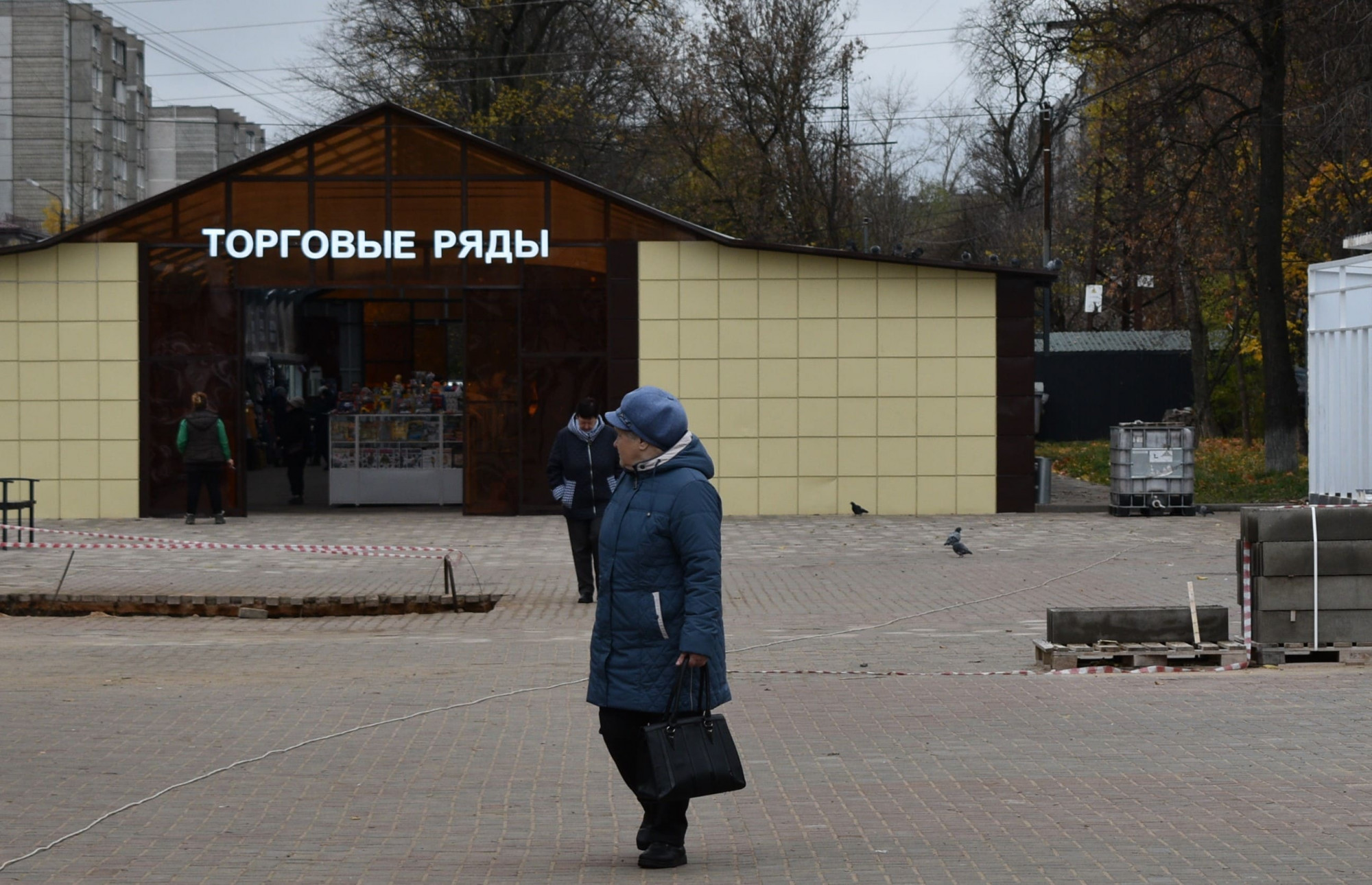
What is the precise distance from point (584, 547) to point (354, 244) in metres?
10.4

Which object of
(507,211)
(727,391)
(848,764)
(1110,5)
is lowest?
(848,764)

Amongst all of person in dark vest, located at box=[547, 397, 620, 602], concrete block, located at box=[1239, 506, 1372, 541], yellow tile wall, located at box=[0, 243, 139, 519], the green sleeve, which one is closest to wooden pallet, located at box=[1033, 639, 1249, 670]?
concrete block, located at box=[1239, 506, 1372, 541]

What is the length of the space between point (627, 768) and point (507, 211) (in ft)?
59.5

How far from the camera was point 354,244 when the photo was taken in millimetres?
23141

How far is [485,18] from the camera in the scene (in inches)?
1543

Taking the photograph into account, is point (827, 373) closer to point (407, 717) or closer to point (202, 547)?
point (202, 547)

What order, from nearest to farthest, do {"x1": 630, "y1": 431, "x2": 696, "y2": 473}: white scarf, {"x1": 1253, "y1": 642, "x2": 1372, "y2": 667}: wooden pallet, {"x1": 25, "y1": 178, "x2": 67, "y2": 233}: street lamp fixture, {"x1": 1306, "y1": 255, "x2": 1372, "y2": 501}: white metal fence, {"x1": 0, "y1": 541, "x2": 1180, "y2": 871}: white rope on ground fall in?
{"x1": 630, "y1": 431, "x2": 696, "y2": 473}: white scarf, {"x1": 0, "y1": 541, "x2": 1180, "y2": 871}: white rope on ground, {"x1": 1253, "y1": 642, "x2": 1372, "y2": 667}: wooden pallet, {"x1": 1306, "y1": 255, "x2": 1372, "y2": 501}: white metal fence, {"x1": 25, "y1": 178, "x2": 67, "y2": 233}: street lamp fixture

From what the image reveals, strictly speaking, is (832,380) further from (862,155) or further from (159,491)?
(862,155)

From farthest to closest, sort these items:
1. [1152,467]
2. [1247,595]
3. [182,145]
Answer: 1. [182,145]
2. [1152,467]
3. [1247,595]

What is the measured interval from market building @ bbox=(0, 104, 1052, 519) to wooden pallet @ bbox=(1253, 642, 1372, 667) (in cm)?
1322

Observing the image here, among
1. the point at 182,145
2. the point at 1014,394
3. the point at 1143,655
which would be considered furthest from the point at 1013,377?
the point at 182,145

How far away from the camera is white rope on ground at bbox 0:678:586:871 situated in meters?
6.14

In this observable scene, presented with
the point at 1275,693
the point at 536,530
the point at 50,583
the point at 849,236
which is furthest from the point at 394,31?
the point at 1275,693

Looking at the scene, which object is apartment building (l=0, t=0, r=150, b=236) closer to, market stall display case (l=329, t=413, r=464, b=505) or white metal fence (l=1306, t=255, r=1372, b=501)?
market stall display case (l=329, t=413, r=464, b=505)
